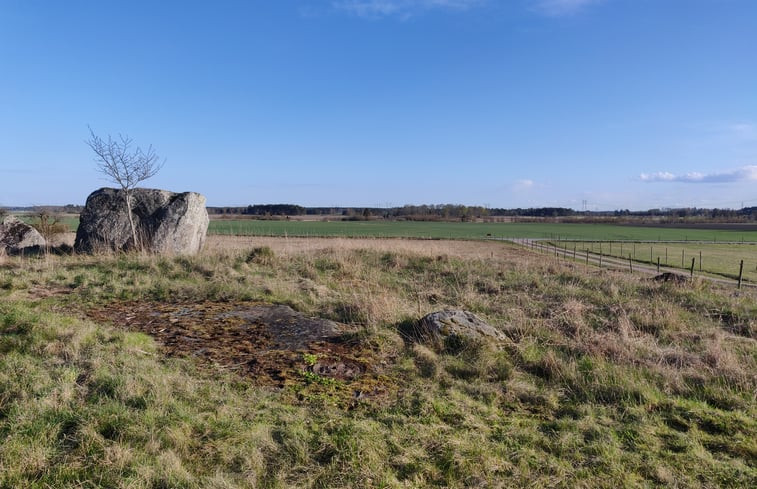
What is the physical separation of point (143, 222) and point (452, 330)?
17.3m

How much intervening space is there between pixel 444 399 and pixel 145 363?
3.88 metres

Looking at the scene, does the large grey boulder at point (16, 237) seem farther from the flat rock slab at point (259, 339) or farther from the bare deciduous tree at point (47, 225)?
the flat rock slab at point (259, 339)

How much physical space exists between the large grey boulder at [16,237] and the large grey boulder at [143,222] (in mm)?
A: 2014

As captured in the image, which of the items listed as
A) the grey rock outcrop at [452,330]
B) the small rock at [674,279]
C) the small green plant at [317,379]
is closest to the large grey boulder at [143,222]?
the grey rock outcrop at [452,330]

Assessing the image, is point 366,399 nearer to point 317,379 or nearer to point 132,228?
point 317,379

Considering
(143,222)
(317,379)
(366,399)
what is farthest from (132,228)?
(366,399)

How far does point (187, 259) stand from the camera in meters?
15.4

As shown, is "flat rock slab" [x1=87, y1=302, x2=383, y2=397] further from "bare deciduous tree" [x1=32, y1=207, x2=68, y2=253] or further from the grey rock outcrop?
"bare deciduous tree" [x1=32, y1=207, x2=68, y2=253]

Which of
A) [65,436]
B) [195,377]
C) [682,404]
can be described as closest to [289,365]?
[195,377]

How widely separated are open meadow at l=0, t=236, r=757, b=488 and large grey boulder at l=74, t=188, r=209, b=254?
876 cm

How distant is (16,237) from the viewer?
62.7 feet

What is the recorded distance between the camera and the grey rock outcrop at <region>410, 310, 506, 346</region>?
23.6ft

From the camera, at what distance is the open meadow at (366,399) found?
11.8ft

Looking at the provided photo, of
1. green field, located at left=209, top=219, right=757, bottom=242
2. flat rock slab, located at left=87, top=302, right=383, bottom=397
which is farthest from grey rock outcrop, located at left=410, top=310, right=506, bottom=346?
green field, located at left=209, top=219, right=757, bottom=242
